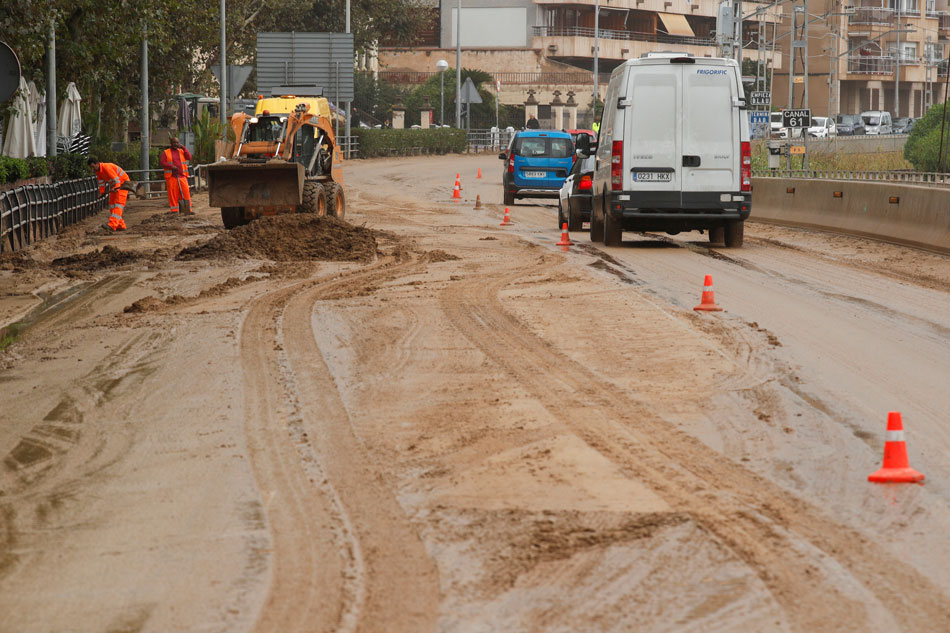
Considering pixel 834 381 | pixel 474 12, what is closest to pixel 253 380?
pixel 834 381

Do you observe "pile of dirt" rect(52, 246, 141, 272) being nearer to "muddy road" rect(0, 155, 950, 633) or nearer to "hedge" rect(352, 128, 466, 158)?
"muddy road" rect(0, 155, 950, 633)

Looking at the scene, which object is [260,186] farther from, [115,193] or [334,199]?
[115,193]

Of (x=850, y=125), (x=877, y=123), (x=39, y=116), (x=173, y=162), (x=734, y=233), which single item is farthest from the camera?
(x=877, y=123)

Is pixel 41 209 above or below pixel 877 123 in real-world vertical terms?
below

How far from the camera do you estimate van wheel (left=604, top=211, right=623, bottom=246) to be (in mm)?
19734

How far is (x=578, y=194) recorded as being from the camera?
23.3 meters

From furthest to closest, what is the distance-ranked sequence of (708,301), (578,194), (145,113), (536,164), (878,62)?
(878,62) → (145,113) → (536,164) → (578,194) → (708,301)

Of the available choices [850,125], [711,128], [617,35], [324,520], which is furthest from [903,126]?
[324,520]

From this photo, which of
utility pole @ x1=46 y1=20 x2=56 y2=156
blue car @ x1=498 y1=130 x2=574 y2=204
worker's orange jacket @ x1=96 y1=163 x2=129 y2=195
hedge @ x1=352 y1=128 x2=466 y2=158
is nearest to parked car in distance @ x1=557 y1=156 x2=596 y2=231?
worker's orange jacket @ x1=96 y1=163 x2=129 y2=195

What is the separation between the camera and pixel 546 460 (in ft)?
22.9

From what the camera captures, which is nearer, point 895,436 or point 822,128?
point 895,436

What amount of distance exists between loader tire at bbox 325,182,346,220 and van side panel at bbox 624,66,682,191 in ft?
22.8

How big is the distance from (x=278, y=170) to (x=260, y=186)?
0.42m

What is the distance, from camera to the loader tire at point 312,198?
23.1 meters
